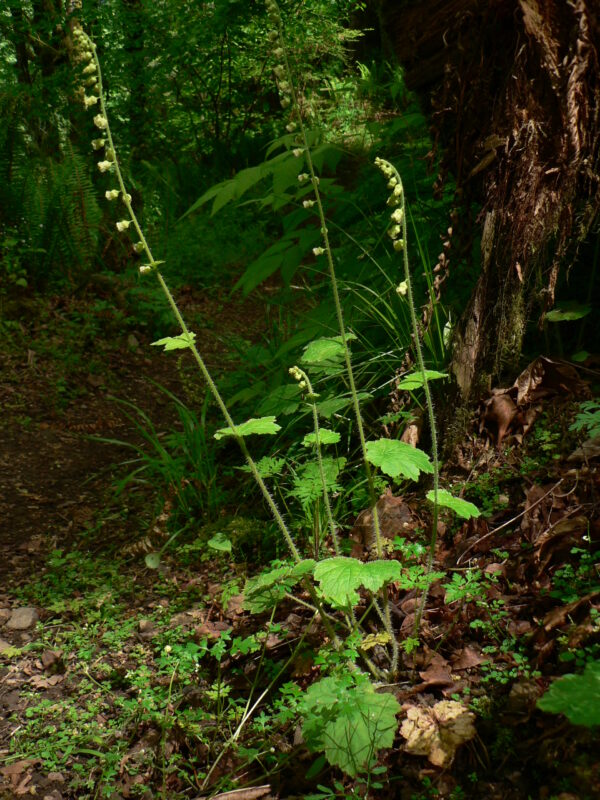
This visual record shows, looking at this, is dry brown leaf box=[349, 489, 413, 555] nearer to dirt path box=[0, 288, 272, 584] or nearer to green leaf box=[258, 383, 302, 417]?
green leaf box=[258, 383, 302, 417]

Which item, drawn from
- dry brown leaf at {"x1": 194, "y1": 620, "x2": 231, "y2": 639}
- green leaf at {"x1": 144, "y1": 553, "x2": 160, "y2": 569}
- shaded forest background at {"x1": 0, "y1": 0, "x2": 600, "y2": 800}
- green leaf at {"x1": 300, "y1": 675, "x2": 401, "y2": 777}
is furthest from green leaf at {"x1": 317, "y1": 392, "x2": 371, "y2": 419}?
green leaf at {"x1": 300, "y1": 675, "x2": 401, "y2": 777}

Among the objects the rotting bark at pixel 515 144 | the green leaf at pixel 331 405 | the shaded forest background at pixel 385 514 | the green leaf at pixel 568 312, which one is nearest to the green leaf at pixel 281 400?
the shaded forest background at pixel 385 514

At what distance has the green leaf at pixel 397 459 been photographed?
177cm

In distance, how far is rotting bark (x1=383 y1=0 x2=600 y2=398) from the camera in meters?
2.42

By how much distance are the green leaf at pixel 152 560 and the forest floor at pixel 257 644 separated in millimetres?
45

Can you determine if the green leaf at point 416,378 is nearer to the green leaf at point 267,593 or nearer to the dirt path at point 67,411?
the green leaf at point 267,593

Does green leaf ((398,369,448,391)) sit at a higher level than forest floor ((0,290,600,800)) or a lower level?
higher

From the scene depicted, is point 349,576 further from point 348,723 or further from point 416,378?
point 416,378

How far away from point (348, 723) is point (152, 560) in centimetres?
167

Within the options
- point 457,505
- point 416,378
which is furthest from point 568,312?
point 457,505

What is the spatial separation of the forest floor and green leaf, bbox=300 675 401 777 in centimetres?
8

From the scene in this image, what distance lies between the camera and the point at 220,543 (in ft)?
9.59

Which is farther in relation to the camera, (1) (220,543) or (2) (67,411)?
(2) (67,411)

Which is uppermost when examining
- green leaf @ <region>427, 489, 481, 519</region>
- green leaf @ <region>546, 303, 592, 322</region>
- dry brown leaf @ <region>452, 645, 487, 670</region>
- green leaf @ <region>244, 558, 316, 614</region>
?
green leaf @ <region>546, 303, 592, 322</region>
